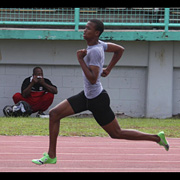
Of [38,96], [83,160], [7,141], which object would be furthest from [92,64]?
[38,96]

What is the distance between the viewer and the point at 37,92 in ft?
47.8

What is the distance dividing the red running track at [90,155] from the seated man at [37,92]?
447 centimetres

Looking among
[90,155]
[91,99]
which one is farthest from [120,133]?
[90,155]

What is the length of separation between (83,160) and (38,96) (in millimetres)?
7395

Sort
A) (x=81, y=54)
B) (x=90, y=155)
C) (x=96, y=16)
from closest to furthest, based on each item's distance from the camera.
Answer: (x=81, y=54)
(x=90, y=155)
(x=96, y=16)

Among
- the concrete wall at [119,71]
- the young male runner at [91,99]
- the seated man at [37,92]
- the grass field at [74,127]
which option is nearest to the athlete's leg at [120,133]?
the young male runner at [91,99]

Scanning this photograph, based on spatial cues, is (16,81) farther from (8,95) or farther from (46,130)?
(46,130)

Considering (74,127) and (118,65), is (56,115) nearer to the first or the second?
(74,127)

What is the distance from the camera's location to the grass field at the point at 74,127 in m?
10.7

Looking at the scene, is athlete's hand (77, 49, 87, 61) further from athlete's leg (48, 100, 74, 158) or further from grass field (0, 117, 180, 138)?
grass field (0, 117, 180, 138)

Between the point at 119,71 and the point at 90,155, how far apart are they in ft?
26.0

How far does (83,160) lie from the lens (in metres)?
7.28

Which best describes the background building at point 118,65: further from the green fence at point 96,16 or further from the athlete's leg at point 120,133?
the athlete's leg at point 120,133

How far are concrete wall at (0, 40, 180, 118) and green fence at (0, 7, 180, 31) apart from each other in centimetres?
59
